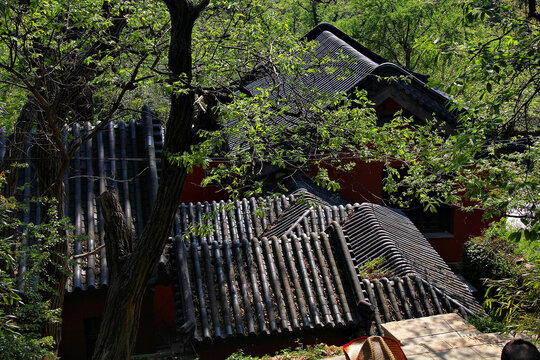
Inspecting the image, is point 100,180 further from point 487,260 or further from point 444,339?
point 487,260

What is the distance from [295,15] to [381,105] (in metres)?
19.9

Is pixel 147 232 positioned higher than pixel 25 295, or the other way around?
pixel 147 232

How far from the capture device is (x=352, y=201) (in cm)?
1407

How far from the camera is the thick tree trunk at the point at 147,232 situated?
5.52m

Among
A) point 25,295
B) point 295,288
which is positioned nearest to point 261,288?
point 295,288

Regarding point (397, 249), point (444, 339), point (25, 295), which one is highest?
point (397, 249)

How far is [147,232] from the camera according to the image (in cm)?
561

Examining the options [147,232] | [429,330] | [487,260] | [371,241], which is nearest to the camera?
[147,232]

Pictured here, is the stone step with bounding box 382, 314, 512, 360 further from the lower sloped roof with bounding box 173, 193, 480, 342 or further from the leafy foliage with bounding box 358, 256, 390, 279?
the leafy foliage with bounding box 358, 256, 390, 279

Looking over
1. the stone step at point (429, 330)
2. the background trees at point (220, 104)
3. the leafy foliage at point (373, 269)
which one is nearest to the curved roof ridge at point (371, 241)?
the leafy foliage at point (373, 269)

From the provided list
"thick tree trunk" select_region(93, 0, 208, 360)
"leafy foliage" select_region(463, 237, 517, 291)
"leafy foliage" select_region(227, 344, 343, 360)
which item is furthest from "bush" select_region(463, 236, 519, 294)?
"thick tree trunk" select_region(93, 0, 208, 360)

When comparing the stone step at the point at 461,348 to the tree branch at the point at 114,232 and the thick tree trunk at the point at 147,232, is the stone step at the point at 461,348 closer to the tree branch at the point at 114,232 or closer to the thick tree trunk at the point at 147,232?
the thick tree trunk at the point at 147,232

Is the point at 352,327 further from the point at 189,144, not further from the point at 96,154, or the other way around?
the point at 96,154

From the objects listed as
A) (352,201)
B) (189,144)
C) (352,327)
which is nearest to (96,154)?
(189,144)
